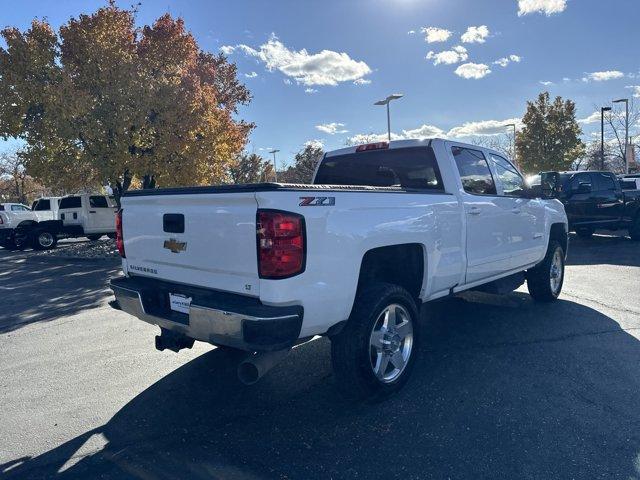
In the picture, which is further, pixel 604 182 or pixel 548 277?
pixel 604 182

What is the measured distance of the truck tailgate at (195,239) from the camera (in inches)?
113

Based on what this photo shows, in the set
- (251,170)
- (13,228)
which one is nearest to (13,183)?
(251,170)

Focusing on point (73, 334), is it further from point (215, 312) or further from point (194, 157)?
point (194, 157)

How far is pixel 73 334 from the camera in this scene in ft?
18.1

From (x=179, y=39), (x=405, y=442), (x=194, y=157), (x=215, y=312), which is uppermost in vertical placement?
(x=179, y=39)

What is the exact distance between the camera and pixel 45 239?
16.8 meters

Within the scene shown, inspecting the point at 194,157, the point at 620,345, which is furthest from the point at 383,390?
the point at 194,157

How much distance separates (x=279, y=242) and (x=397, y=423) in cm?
149

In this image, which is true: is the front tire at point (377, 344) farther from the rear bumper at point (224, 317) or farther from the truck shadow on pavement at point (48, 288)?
the truck shadow on pavement at point (48, 288)

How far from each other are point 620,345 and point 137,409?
4314mm

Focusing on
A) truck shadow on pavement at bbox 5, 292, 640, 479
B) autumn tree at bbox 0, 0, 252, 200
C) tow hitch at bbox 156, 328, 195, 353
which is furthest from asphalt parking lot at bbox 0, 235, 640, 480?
autumn tree at bbox 0, 0, 252, 200

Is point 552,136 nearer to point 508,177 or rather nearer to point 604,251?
point 604,251

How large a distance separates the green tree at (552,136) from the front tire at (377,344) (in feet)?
96.4

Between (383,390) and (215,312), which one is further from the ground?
(215,312)
